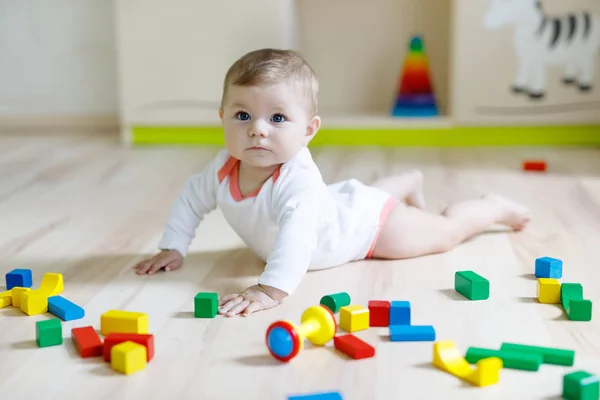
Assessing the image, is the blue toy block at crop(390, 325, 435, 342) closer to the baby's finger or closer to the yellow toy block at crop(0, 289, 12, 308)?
the baby's finger

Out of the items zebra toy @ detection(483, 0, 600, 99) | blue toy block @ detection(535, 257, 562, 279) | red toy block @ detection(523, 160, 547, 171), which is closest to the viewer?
blue toy block @ detection(535, 257, 562, 279)

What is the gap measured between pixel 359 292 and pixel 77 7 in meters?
2.10

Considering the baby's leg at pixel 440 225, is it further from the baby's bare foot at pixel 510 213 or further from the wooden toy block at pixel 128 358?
the wooden toy block at pixel 128 358

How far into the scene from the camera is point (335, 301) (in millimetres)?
1180

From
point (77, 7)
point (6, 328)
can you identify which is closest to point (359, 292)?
point (6, 328)

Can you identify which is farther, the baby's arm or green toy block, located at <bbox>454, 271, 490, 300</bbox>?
the baby's arm

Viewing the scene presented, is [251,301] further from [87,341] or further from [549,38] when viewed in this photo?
[549,38]

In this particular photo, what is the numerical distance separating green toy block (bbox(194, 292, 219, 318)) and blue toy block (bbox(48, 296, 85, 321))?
0.17m

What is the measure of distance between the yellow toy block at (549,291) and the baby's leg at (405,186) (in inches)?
17.6

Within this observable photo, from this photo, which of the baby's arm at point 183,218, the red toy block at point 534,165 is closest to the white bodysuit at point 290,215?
the baby's arm at point 183,218

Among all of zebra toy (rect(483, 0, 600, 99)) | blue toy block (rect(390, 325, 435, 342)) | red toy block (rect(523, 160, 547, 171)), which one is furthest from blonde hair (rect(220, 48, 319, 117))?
zebra toy (rect(483, 0, 600, 99))

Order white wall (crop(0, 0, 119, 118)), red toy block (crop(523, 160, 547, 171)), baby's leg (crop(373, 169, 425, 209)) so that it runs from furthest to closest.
Result: white wall (crop(0, 0, 119, 118))
red toy block (crop(523, 160, 547, 171))
baby's leg (crop(373, 169, 425, 209))

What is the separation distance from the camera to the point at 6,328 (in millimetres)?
1139

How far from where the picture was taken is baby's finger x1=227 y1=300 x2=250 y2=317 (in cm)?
117
